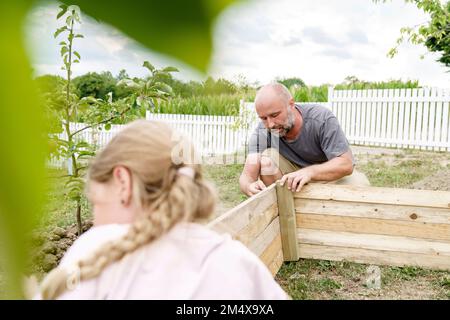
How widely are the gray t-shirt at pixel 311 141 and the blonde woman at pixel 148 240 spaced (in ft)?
6.76

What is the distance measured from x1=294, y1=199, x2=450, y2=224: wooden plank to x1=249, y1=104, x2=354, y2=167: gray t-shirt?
29 cm

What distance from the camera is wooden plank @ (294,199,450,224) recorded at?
9.25 feet

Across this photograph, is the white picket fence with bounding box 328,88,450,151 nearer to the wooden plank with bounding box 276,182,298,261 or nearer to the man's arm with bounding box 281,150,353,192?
the man's arm with bounding box 281,150,353,192

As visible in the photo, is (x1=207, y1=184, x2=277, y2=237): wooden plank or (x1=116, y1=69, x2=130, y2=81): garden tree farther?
(x1=207, y1=184, x2=277, y2=237): wooden plank

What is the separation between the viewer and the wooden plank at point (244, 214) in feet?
5.74

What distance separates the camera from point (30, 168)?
161 millimetres

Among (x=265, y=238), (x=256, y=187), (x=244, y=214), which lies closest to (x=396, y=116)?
(x=256, y=187)

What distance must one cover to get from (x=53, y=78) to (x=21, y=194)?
5 centimetres

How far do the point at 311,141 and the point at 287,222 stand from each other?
0.52 meters

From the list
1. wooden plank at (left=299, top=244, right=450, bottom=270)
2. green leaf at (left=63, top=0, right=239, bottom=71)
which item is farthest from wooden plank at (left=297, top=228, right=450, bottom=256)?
green leaf at (left=63, top=0, right=239, bottom=71)

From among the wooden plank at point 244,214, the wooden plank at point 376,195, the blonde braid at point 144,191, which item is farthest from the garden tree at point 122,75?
the wooden plank at point 376,195

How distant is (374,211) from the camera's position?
2.95 meters
